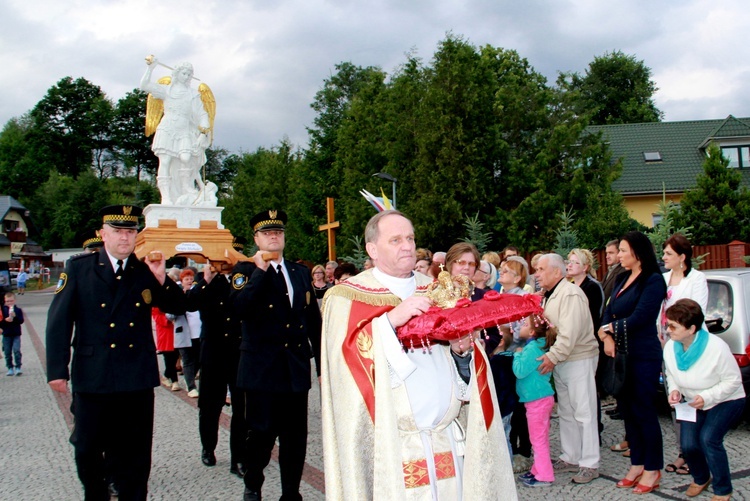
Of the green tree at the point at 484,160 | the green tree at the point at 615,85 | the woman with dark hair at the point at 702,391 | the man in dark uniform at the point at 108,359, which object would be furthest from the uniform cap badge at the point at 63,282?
the green tree at the point at 615,85

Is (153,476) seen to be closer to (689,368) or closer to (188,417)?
(188,417)

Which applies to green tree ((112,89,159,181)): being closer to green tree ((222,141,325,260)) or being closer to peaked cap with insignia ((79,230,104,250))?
green tree ((222,141,325,260))

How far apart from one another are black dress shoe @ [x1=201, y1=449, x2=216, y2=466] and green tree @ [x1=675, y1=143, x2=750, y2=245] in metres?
20.2

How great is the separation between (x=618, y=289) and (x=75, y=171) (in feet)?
264

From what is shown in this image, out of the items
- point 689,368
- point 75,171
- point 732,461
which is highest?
point 75,171

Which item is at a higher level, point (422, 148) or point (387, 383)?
point (422, 148)

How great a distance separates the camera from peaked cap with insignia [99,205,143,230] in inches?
180

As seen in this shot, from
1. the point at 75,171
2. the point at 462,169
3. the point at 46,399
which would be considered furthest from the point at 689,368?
the point at 75,171

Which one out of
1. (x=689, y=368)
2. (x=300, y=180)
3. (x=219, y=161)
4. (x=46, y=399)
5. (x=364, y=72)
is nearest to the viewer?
(x=689, y=368)

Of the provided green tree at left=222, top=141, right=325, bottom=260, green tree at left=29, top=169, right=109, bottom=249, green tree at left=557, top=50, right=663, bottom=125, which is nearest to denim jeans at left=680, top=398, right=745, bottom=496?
green tree at left=222, top=141, right=325, bottom=260

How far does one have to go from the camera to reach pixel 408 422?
324 centimetres

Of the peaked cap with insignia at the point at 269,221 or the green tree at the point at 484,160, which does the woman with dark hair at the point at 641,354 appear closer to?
the peaked cap with insignia at the point at 269,221

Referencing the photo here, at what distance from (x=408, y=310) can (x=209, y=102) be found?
1951 cm

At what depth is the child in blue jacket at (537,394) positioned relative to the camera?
18.5 ft
